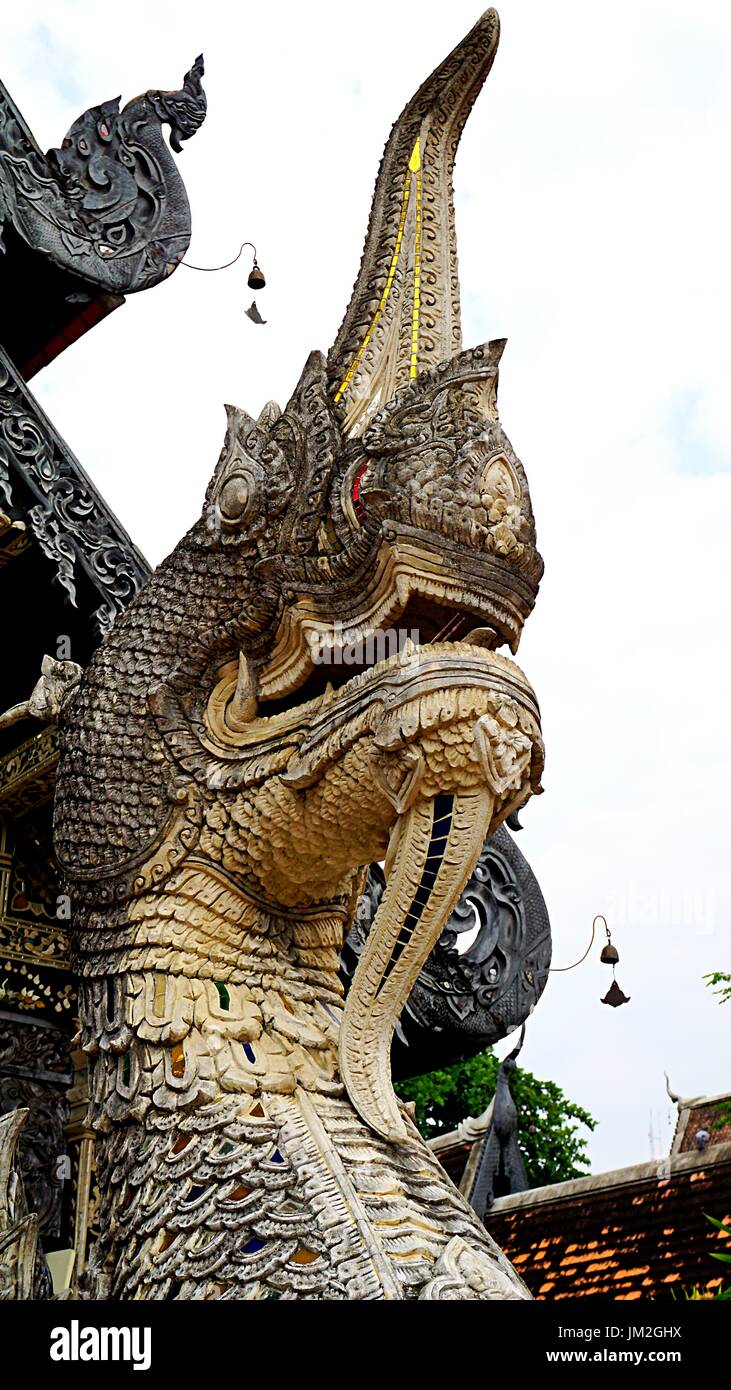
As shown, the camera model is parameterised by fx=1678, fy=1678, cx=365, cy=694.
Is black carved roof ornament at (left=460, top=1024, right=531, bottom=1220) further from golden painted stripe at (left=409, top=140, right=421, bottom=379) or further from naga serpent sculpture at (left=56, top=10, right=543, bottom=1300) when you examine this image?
golden painted stripe at (left=409, top=140, right=421, bottom=379)

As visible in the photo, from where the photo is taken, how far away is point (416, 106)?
457 centimetres

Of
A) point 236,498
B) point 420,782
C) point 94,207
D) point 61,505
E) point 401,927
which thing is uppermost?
point 94,207

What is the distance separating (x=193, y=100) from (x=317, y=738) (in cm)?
275

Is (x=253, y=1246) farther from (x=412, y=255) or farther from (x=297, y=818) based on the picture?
(x=412, y=255)

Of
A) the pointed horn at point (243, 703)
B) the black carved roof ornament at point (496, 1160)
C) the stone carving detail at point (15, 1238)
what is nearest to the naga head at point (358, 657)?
the pointed horn at point (243, 703)

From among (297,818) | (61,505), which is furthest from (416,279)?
(297,818)

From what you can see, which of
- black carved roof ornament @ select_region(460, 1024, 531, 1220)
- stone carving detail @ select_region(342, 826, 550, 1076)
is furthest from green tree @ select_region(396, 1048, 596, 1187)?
stone carving detail @ select_region(342, 826, 550, 1076)

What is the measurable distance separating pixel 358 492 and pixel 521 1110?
1588cm

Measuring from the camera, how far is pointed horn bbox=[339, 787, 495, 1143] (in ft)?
11.0

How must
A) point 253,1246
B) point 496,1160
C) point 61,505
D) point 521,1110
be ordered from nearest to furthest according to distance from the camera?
point 253,1246, point 61,505, point 496,1160, point 521,1110

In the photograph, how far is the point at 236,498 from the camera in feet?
12.8

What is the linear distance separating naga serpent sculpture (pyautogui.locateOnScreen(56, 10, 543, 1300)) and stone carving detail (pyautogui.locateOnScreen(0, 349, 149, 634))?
0.49 m

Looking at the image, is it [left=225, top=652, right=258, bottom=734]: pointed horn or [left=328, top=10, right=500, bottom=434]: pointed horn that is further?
[left=328, top=10, right=500, bottom=434]: pointed horn
